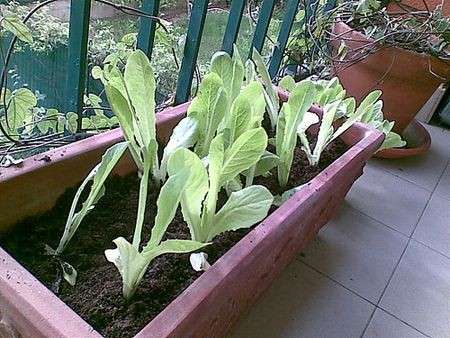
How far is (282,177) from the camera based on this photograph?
803mm

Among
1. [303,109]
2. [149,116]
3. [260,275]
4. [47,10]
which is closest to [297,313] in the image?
[260,275]

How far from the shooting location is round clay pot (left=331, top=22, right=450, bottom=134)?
1.32 m

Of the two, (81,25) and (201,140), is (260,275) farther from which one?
(81,25)

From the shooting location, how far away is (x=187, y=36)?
0.97 m

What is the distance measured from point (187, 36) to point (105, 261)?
56cm

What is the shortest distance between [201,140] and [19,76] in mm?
467

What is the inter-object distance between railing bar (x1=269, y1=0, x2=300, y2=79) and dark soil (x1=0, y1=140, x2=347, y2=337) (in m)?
0.85

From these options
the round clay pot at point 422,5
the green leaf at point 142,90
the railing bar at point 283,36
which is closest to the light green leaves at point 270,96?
the green leaf at point 142,90

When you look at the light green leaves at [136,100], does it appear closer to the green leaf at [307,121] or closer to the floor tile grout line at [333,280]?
the green leaf at [307,121]

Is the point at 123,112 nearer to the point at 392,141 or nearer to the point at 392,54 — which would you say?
the point at 392,141

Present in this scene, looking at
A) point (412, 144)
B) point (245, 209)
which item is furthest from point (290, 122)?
point (412, 144)

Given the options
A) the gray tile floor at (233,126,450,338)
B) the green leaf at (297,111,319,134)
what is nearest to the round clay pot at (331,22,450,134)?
the gray tile floor at (233,126,450,338)

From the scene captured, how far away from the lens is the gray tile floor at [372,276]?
2.86 feet

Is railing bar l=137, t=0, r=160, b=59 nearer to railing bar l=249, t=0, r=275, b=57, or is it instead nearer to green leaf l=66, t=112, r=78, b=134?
green leaf l=66, t=112, r=78, b=134
